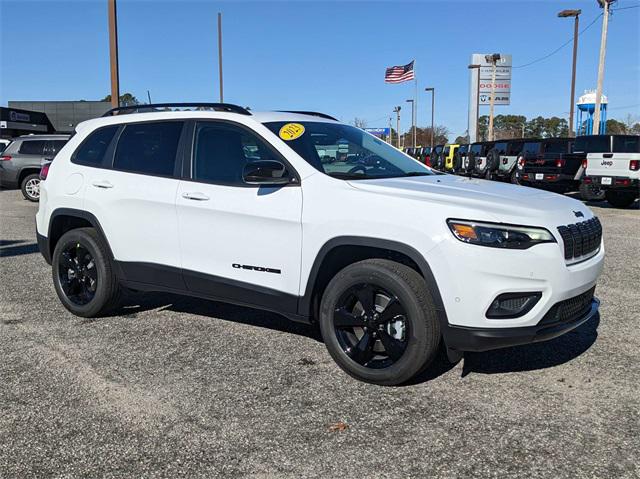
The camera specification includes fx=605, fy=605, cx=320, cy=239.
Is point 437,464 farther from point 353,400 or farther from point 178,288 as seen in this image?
point 178,288

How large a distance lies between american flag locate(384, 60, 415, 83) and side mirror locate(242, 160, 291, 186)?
152 ft

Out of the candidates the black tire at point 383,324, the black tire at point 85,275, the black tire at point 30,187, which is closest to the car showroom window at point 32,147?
the black tire at point 30,187

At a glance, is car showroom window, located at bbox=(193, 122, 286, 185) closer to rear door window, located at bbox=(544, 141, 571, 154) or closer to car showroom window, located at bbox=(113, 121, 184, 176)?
car showroom window, located at bbox=(113, 121, 184, 176)

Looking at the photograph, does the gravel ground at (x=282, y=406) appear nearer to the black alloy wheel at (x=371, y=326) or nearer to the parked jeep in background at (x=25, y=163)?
the black alloy wheel at (x=371, y=326)

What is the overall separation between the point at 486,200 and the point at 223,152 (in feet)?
6.42

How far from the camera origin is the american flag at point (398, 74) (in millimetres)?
48297

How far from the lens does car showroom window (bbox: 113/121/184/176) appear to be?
184 inches

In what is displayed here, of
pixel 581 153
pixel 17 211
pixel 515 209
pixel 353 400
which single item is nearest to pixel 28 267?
pixel 353 400

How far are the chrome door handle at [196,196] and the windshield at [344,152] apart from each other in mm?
681

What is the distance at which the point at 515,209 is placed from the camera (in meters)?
3.45

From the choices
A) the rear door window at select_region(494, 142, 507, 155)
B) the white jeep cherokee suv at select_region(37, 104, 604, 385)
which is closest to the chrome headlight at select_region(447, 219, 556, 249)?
the white jeep cherokee suv at select_region(37, 104, 604, 385)

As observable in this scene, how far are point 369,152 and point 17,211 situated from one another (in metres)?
12.5

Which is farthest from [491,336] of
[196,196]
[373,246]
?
[196,196]

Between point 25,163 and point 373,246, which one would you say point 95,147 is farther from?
point 25,163
